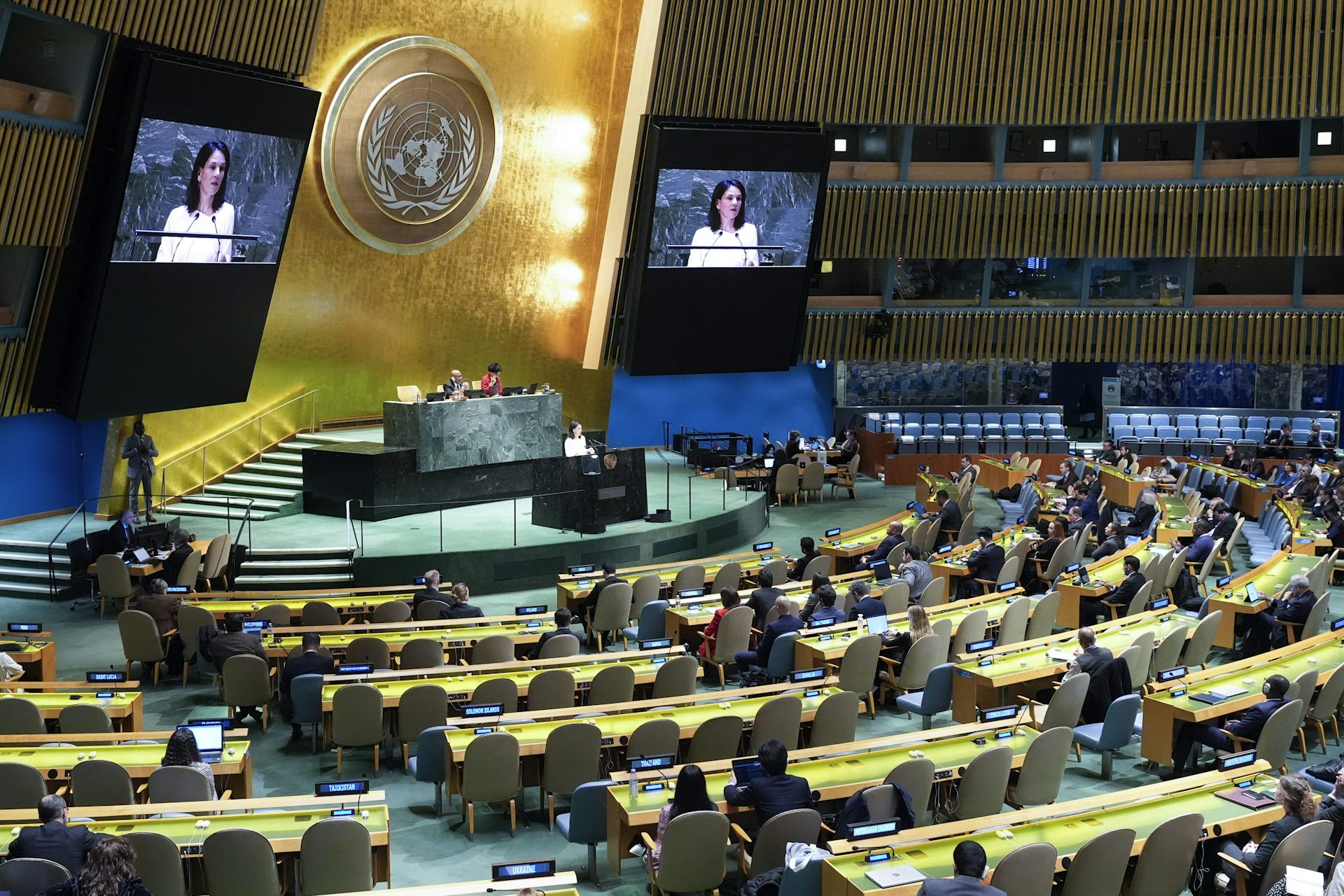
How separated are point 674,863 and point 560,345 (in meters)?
18.6

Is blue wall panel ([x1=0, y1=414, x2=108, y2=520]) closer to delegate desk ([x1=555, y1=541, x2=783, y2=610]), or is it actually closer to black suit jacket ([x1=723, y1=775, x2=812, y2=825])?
delegate desk ([x1=555, y1=541, x2=783, y2=610])

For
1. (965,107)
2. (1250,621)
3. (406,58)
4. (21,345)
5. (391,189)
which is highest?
(965,107)

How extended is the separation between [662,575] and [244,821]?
7.99m

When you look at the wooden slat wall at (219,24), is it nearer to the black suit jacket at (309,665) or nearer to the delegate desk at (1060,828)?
the black suit jacket at (309,665)

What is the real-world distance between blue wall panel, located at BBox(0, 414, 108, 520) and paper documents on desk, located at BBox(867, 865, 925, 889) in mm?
14830

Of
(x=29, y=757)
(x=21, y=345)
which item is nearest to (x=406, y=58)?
(x=21, y=345)

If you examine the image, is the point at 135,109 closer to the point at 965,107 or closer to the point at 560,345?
the point at 560,345

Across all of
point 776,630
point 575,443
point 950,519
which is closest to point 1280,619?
point 776,630

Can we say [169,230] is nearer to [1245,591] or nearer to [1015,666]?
[1015,666]

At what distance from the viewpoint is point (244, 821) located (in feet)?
22.8

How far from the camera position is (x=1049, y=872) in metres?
6.21

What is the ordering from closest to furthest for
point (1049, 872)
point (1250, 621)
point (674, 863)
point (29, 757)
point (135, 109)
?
point (1049, 872), point (674, 863), point (29, 757), point (1250, 621), point (135, 109)

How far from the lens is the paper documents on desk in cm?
608

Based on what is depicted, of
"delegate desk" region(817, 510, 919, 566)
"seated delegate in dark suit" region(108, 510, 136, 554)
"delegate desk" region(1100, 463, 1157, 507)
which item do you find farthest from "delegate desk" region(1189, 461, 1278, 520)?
"seated delegate in dark suit" region(108, 510, 136, 554)
